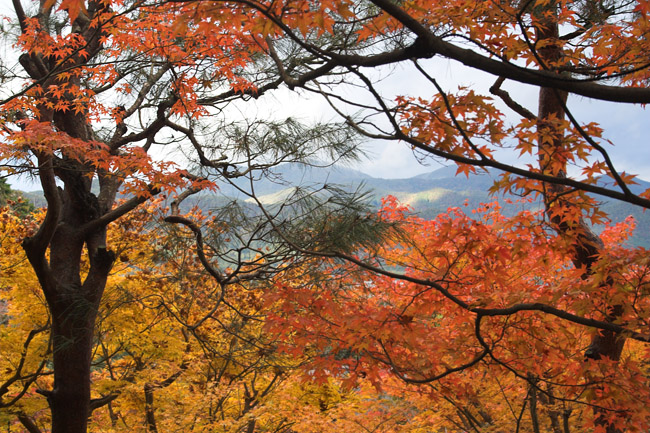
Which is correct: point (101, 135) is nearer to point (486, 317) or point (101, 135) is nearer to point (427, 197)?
point (486, 317)

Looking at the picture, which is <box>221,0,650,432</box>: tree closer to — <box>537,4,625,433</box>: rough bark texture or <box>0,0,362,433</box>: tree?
<box>537,4,625,433</box>: rough bark texture

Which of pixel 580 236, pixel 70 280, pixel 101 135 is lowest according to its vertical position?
pixel 580 236

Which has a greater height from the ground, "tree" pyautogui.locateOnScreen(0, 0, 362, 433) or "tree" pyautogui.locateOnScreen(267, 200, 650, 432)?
"tree" pyautogui.locateOnScreen(0, 0, 362, 433)

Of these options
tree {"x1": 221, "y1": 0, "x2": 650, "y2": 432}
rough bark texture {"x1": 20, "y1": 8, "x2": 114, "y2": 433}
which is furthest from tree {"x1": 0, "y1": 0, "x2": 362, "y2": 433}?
tree {"x1": 221, "y1": 0, "x2": 650, "y2": 432}

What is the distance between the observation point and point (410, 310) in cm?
265

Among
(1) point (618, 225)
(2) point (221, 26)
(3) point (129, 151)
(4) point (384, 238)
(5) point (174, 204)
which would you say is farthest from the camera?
(1) point (618, 225)

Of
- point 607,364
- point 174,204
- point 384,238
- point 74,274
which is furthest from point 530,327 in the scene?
point 74,274

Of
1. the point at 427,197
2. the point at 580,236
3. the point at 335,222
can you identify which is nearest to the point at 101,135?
the point at 335,222

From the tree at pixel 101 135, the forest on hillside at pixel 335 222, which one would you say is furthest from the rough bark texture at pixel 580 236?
the tree at pixel 101 135

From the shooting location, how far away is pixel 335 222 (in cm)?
339

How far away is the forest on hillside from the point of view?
2.06 metres

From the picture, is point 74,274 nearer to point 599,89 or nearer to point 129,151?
point 129,151

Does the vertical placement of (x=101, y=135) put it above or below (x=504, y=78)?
above

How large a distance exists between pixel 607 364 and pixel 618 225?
20.8 ft
